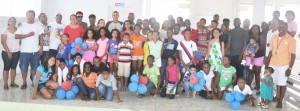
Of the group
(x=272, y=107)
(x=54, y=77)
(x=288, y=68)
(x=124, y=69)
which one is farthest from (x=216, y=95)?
(x=54, y=77)

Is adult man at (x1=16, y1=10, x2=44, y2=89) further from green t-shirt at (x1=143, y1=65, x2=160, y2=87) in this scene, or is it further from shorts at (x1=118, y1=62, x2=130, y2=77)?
green t-shirt at (x1=143, y1=65, x2=160, y2=87)

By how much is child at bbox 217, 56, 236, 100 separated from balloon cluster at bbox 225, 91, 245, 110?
0.51 meters

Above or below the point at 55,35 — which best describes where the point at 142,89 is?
below

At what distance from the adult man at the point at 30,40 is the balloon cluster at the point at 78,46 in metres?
0.69

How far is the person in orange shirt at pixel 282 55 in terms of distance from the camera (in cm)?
518

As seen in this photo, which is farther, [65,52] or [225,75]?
[65,52]

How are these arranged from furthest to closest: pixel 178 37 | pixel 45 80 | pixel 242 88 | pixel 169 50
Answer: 1. pixel 178 37
2. pixel 169 50
3. pixel 45 80
4. pixel 242 88

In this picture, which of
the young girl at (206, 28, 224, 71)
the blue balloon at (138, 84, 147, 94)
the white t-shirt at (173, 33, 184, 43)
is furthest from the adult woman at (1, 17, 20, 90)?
the young girl at (206, 28, 224, 71)

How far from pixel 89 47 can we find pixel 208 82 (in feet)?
7.59

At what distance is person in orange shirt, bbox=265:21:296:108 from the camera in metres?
5.18

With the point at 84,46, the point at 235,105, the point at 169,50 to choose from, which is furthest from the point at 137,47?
the point at 235,105

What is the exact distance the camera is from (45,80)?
5.71 meters

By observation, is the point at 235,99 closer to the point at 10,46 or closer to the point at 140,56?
the point at 140,56

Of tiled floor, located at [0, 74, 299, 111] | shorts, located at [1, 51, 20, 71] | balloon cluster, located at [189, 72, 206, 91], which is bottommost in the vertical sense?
tiled floor, located at [0, 74, 299, 111]
